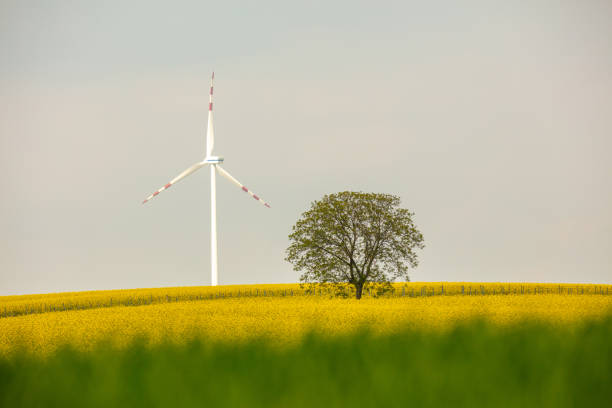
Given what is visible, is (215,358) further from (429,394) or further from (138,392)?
(429,394)

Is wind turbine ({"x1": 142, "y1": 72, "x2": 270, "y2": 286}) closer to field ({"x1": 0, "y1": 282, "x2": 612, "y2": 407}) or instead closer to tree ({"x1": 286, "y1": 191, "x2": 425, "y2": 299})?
tree ({"x1": 286, "y1": 191, "x2": 425, "y2": 299})

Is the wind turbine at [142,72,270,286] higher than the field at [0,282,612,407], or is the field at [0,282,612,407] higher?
the wind turbine at [142,72,270,286]

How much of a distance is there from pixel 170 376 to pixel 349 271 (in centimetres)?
3705

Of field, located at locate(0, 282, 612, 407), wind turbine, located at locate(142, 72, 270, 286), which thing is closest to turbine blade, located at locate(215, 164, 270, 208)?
wind turbine, located at locate(142, 72, 270, 286)

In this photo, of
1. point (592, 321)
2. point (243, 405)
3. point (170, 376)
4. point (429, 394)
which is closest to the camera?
point (243, 405)

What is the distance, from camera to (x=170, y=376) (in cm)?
554

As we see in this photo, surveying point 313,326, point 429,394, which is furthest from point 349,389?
point 313,326

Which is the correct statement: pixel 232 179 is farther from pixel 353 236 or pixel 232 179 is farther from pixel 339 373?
pixel 339 373

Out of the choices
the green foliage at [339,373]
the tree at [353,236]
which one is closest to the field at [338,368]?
the green foliage at [339,373]

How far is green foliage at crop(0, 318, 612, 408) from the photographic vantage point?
5031 mm

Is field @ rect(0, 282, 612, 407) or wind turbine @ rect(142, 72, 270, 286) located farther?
wind turbine @ rect(142, 72, 270, 286)

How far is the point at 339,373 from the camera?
574 centimetres

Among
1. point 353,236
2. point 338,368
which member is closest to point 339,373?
point 338,368

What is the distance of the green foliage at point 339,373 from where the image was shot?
5031mm
